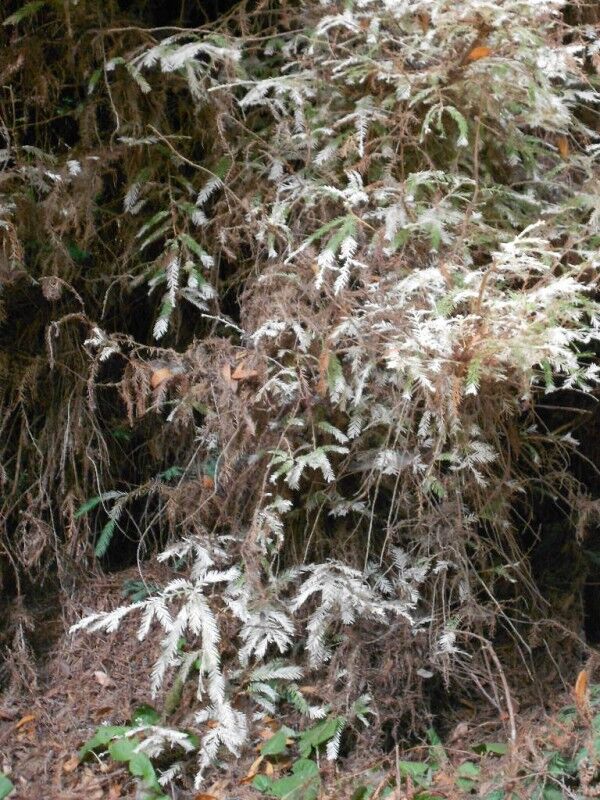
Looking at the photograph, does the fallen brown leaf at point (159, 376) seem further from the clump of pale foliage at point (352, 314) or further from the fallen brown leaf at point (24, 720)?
the fallen brown leaf at point (24, 720)

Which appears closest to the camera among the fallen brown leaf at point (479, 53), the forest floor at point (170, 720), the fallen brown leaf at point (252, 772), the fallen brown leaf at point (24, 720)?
the forest floor at point (170, 720)

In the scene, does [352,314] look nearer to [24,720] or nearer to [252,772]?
[252,772]

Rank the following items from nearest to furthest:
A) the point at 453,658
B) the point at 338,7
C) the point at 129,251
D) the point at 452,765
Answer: the point at 452,765 < the point at 453,658 < the point at 338,7 < the point at 129,251

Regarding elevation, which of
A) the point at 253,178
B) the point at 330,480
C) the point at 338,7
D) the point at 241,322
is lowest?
the point at 330,480

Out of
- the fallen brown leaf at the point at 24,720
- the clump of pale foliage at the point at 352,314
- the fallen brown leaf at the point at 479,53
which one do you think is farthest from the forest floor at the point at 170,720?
the fallen brown leaf at the point at 479,53

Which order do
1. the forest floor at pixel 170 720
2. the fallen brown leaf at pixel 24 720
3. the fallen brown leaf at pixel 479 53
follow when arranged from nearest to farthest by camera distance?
the forest floor at pixel 170 720 → the fallen brown leaf at pixel 479 53 → the fallen brown leaf at pixel 24 720

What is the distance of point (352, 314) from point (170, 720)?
1.27m

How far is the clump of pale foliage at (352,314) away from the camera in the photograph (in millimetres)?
2400

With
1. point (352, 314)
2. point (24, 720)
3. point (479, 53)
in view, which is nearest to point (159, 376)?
point (352, 314)

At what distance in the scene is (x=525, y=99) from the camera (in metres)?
2.59

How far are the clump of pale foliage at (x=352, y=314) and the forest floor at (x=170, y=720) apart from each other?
6.9 inches

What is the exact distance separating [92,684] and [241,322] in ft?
4.01

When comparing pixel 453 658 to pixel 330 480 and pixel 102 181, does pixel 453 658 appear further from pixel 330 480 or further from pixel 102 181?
pixel 102 181

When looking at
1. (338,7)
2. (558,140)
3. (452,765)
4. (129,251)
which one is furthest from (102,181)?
(452,765)
